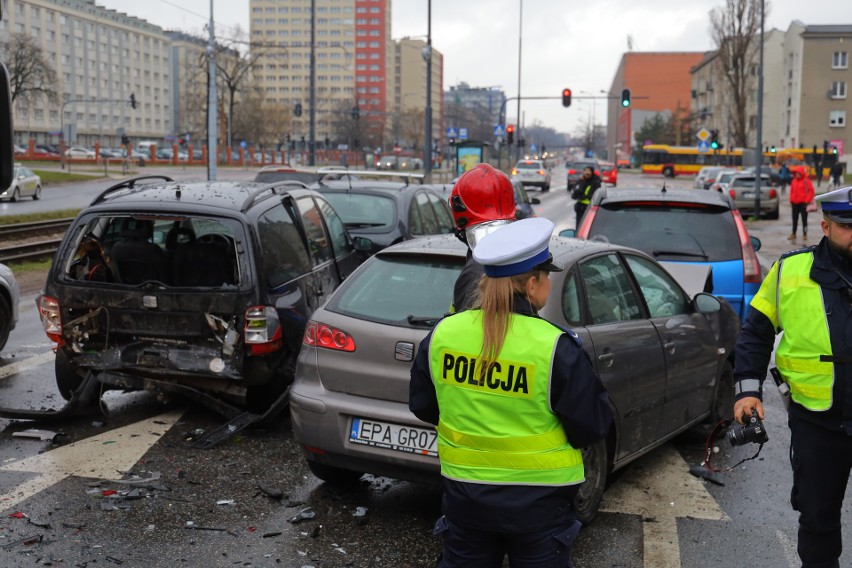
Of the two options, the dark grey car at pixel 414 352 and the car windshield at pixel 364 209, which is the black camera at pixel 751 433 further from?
the car windshield at pixel 364 209

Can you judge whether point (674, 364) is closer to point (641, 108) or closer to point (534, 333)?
point (534, 333)

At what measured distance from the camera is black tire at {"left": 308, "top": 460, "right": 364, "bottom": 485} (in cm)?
546

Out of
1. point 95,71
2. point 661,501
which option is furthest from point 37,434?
point 95,71

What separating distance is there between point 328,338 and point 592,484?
1617 mm

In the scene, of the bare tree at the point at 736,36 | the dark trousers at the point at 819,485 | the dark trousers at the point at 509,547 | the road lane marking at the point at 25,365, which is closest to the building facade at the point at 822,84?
the bare tree at the point at 736,36

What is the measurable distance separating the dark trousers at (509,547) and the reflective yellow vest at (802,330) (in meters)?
1.23

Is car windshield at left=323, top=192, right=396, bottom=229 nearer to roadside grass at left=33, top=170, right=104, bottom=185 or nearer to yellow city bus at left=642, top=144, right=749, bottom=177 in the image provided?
roadside grass at left=33, top=170, right=104, bottom=185

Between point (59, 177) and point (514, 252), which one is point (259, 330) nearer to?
point (514, 252)

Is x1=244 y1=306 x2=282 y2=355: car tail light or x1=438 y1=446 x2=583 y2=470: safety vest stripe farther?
x1=244 y1=306 x2=282 y2=355: car tail light

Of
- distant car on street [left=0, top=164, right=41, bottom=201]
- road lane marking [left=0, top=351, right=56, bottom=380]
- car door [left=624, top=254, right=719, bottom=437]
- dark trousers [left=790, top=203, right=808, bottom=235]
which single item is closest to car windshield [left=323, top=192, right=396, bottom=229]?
road lane marking [left=0, top=351, right=56, bottom=380]

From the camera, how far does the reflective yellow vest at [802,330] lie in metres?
3.56

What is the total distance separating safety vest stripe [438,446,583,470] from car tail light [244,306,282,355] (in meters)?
3.84

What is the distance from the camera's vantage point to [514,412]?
2.83 meters

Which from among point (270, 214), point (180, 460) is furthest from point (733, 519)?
point (270, 214)
